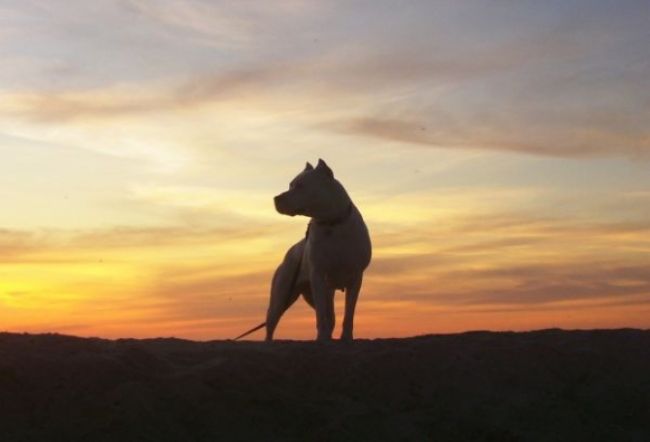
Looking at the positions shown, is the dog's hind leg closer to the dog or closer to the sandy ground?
the dog

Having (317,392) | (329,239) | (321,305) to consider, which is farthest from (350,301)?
(317,392)

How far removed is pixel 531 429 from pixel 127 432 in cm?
343

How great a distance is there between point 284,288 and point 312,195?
198cm

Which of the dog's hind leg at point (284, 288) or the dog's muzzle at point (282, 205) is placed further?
the dog's hind leg at point (284, 288)

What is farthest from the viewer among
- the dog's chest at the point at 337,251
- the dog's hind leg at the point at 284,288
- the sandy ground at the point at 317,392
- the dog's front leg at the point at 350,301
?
the dog's hind leg at the point at 284,288

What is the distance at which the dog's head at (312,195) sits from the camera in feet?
41.5

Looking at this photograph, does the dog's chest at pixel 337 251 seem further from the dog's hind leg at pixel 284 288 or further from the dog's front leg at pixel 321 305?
the dog's hind leg at pixel 284 288

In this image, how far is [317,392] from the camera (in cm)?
958

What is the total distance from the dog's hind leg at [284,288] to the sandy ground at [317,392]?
2.94 m

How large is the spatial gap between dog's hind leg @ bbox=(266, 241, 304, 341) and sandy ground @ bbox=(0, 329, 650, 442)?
294cm

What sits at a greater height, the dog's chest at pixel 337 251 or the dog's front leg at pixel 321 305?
the dog's chest at pixel 337 251

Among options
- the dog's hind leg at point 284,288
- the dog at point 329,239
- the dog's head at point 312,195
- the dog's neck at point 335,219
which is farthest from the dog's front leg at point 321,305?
the dog's hind leg at point 284,288

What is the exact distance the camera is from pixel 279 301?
14.3 m

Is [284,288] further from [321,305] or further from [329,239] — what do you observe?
[329,239]
